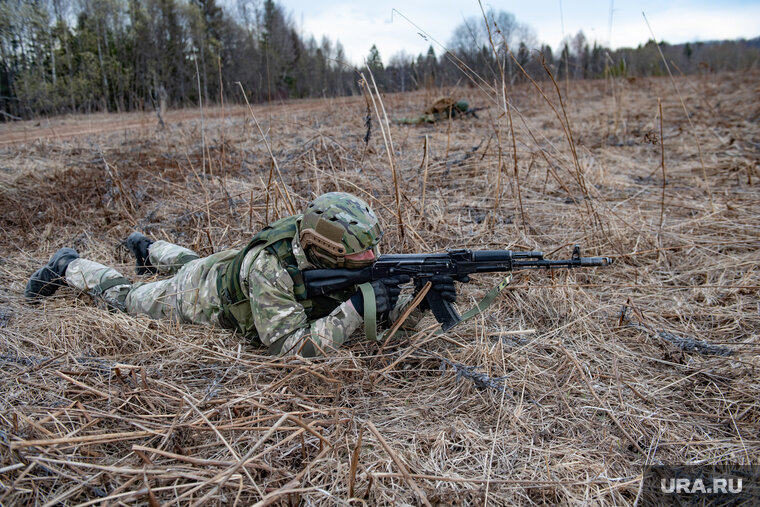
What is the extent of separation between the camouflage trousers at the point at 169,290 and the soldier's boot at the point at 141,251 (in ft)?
1.59

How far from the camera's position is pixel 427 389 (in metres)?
2.56

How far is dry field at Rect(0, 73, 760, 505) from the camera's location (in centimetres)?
184

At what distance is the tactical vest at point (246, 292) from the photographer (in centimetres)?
281

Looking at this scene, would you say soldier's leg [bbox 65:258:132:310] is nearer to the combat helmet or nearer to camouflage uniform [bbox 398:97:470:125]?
the combat helmet

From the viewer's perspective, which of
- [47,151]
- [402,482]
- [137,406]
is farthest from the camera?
[47,151]

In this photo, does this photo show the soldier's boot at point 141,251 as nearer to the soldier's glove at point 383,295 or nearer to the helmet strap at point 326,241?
the helmet strap at point 326,241

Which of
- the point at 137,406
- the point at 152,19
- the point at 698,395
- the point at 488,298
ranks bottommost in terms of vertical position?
the point at 698,395

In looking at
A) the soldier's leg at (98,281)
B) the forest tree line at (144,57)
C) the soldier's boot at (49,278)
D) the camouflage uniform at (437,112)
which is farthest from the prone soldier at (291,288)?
the forest tree line at (144,57)

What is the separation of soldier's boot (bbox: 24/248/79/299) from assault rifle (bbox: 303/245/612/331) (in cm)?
213

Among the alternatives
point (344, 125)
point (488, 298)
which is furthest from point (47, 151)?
point (488, 298)

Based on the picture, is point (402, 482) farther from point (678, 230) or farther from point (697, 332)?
point (678, 230)

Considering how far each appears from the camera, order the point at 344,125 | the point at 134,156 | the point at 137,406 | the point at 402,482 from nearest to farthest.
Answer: the point at 402,482 < the point at 137,406 < the point at 134,156 < the point at 344,125

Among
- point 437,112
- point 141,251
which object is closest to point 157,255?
point 141,251

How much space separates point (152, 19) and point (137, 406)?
26.4 metres
